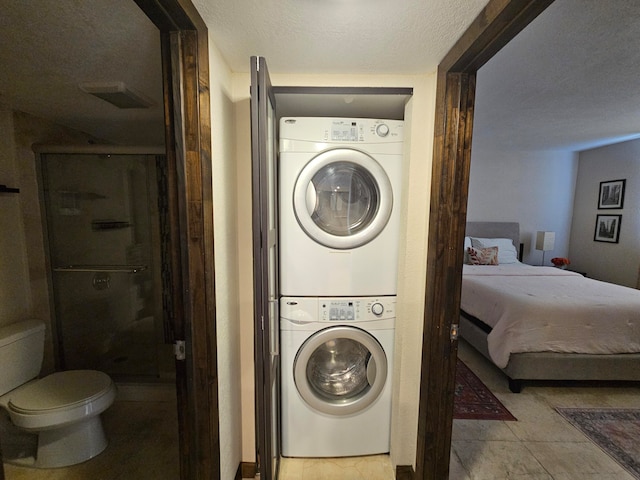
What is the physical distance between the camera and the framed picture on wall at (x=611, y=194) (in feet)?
13.4

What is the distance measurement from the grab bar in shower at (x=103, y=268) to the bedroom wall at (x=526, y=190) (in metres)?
4.57

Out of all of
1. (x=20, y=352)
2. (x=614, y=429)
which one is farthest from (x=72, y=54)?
(x=614, y=429)

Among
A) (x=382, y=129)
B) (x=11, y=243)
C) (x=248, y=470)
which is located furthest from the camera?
(x=11, y=243)

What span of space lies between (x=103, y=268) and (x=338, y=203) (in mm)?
1865

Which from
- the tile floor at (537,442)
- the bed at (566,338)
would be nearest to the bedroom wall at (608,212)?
the bed at (566,338)

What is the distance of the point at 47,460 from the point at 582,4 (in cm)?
361

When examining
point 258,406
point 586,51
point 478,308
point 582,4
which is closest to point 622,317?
Result: point 478,308

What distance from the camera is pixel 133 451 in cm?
176

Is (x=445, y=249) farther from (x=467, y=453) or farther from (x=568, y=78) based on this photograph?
(x=568, y=78)

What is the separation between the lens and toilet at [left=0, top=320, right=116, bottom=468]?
1.54 metres

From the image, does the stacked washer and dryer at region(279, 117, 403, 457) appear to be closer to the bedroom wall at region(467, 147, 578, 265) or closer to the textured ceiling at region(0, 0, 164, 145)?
the textured ceiling at region(0, 0, 164, 145)

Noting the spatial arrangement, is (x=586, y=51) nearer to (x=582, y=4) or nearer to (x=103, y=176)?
(x=582, y=4)

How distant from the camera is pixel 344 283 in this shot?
4.96 feet

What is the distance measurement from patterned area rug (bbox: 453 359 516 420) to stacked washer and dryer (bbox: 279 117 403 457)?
0.79 meters
